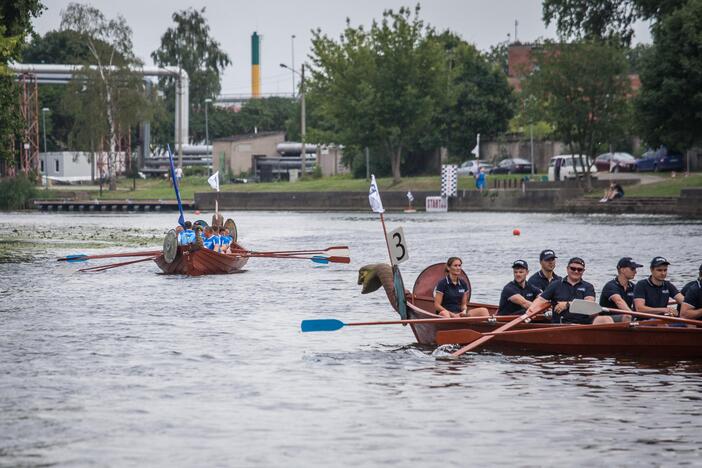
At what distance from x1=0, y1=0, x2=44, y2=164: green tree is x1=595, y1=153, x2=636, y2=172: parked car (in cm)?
4111

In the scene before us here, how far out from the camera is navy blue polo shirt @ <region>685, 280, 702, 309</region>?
19.3 m

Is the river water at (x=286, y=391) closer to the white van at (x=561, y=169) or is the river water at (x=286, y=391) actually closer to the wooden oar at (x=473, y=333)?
the wooden oar at (x=473, y=333)

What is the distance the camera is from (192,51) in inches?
5118

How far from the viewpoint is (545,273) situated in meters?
21.0

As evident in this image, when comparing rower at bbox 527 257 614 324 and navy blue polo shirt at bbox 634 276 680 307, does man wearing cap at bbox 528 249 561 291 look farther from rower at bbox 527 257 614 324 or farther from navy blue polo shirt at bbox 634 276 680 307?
navy blue polo shirt at bbox 634 276 680 307

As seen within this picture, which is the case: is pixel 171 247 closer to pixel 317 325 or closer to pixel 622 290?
pixel 317 325

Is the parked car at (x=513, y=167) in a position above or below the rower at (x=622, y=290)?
above

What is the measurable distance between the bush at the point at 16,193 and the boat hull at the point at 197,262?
192ft

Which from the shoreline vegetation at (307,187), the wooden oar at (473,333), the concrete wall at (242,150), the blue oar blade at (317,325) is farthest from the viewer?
the concrete wall at (242,150)

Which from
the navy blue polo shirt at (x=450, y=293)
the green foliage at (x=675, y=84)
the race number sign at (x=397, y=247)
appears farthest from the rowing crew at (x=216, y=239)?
the green foliage at (x=675, y=84)

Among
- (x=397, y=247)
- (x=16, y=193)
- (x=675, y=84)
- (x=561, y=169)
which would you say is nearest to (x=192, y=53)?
(x=16, y=193)

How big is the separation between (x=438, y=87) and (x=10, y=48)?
168 feet

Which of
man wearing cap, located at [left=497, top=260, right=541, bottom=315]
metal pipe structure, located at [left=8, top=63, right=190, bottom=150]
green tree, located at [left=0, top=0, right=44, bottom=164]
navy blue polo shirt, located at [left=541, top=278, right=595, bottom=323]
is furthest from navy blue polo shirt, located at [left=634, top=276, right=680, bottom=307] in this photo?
metal pipe structure, located at [left=8, top=63, right=190, bottom=150]

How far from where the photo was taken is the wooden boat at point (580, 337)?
1931 centimetres
